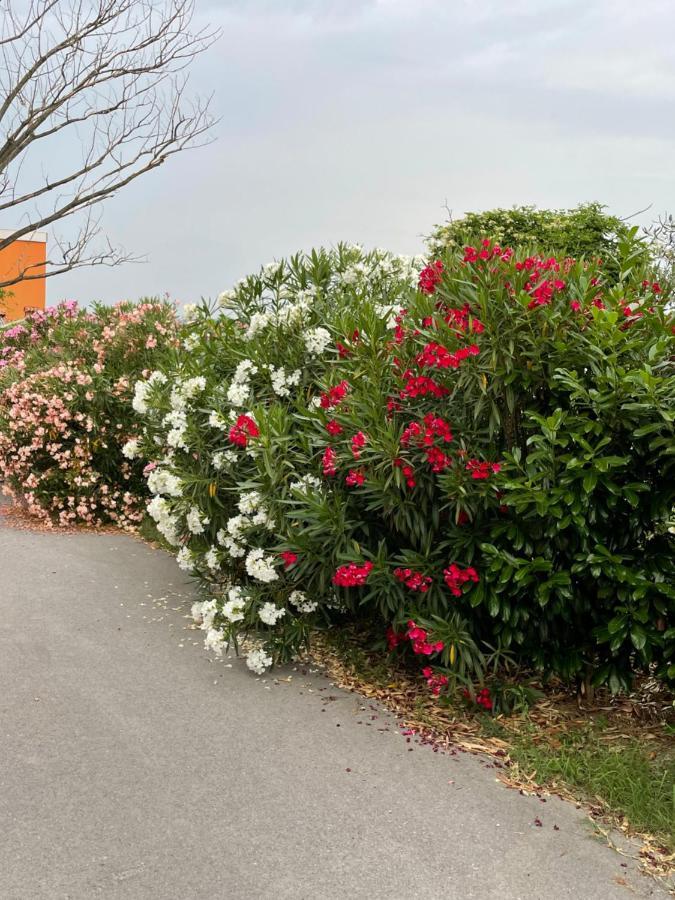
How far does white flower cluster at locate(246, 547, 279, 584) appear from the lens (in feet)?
16.8

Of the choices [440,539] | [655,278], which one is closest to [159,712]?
[440,539]

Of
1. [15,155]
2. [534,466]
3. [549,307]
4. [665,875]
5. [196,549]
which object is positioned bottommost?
[665,875]

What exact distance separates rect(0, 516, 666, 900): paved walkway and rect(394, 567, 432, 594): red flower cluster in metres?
0.78

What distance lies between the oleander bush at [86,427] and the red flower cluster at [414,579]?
5.29 meters

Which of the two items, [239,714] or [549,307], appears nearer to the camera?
[549,307]

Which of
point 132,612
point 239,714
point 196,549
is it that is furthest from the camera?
point 132,612

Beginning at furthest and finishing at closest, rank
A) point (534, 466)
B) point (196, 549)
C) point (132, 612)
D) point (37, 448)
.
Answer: point (37, 448) < point (132, 612) < point (196, 549) < point (534, 466)

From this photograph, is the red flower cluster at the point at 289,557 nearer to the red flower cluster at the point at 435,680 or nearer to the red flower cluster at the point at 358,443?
the red flower cluster at the point at 358,443

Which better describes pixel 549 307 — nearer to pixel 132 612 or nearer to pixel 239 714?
pixel 239 714

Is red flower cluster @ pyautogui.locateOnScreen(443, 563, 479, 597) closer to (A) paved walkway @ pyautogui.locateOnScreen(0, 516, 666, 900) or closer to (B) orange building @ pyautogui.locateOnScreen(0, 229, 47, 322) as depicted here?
(A) paved walkway @ pyautogui.locateOnScreen(0, 516, 666, 900)

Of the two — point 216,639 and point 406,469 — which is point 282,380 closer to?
point 406,469

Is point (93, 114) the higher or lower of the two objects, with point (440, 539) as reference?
higher

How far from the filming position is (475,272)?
14.7 ft

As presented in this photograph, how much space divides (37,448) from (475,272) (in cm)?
662
